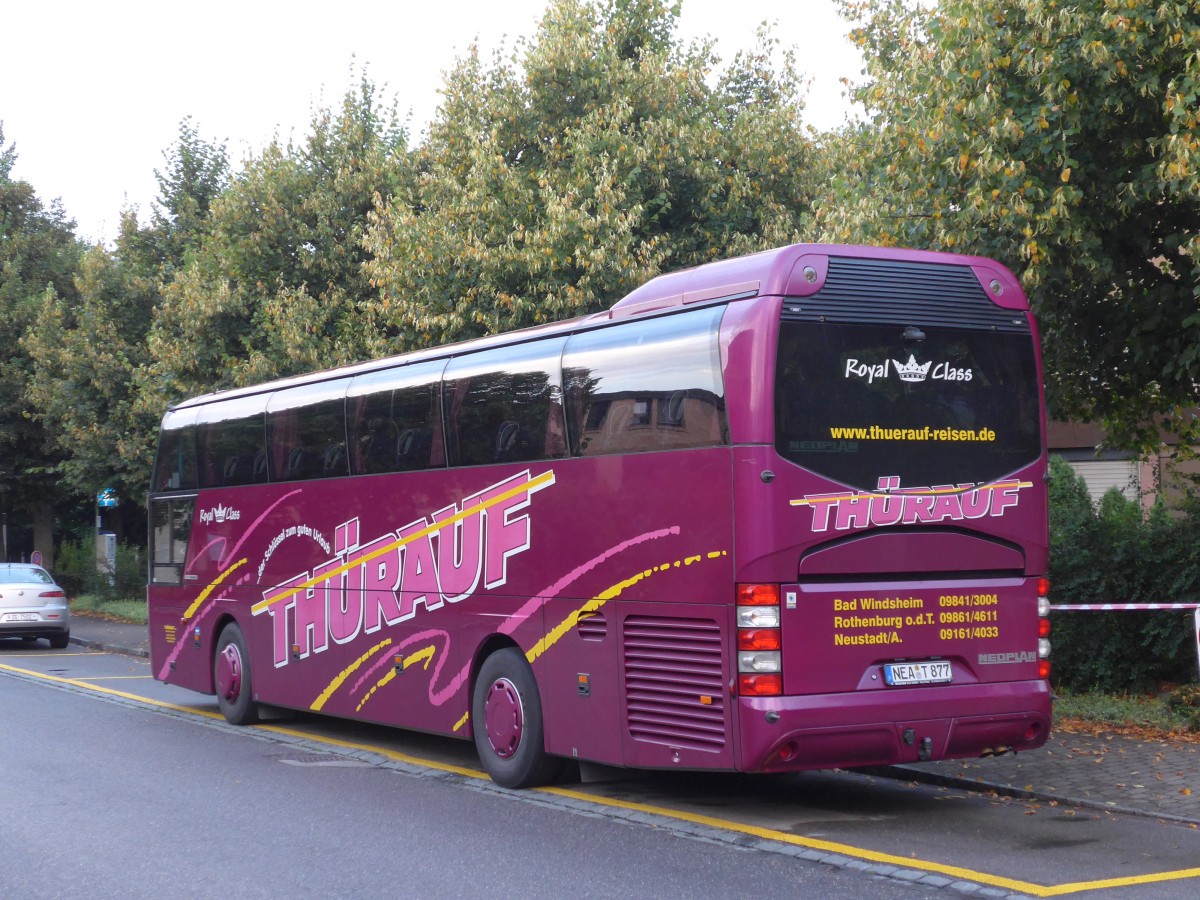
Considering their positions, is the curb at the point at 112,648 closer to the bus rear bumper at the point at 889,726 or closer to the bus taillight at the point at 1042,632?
the bus rear bumper at the point at 889,726

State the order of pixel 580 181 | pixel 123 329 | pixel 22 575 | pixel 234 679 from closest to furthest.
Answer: pixel 234 679 < pixel 580 181 < pixel 22 575 < pixel 123 329

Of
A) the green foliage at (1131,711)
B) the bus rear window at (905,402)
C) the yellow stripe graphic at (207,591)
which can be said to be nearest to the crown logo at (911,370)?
the bus rear window at (905,402)

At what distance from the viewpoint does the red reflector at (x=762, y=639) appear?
325 inches

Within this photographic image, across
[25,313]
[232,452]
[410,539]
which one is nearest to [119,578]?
[25,313]

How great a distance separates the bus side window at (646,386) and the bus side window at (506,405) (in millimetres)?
210

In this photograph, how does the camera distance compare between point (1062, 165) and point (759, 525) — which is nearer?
point (759, 525)

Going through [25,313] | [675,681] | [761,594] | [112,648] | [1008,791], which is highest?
[25,313]

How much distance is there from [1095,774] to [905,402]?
10.9 ft

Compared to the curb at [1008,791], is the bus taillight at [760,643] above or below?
above

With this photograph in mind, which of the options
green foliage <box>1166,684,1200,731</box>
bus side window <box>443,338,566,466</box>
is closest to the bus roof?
bus side window <box>443,338,566,466</box>

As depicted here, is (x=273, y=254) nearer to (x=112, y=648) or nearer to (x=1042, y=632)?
(x=112, y=648)

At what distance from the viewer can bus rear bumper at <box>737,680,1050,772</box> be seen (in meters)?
8.20

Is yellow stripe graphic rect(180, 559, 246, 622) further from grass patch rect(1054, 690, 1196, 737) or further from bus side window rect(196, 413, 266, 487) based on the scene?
grass patch rect(1054, 690, 1196, 737)

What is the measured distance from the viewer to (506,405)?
420 inches
